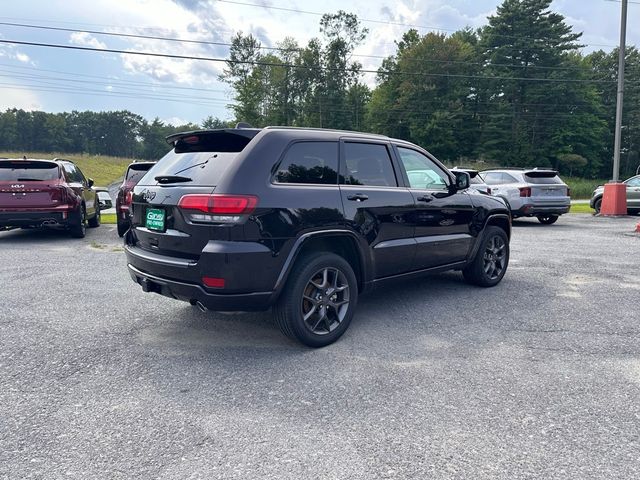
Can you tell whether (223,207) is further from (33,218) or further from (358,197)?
(33,218)

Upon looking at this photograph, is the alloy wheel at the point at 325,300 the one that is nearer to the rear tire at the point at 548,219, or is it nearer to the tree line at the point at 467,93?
the rear tire at the point at 548,219

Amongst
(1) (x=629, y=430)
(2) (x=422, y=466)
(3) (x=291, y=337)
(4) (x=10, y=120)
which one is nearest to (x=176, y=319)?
(3) (x=291, y=337)

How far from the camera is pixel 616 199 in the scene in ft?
52.7

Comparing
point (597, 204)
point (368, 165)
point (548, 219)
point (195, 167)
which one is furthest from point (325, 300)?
point (597, 204)

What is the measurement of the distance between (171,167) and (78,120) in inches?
4287

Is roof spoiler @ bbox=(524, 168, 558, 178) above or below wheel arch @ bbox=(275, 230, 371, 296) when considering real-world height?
above

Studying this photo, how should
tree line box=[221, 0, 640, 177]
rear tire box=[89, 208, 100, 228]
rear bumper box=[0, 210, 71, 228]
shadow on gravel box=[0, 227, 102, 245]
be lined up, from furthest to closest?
tree line box=[221, 0, 640, 177]
rear tire box=[89, 208, 100, 228]
shadow on gravel box=[0, 227, 102, 245]
rear bumper box=[0, 210, 71, 228]

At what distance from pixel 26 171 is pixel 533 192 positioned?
12492 millimetres

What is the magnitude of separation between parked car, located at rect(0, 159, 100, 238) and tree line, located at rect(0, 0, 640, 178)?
43207 mm

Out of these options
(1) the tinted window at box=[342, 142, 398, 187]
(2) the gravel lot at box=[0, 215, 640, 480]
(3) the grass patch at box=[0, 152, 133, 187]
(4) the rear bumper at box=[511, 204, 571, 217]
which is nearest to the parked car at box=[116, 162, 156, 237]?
(2) the gravel lot at box=[0, 215, 640, 480]

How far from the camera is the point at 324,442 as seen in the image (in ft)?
8.34

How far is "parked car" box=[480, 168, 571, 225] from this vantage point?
1316cm

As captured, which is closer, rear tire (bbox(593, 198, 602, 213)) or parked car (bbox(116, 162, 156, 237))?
parked car (bbox(116, 162, 156, 237))

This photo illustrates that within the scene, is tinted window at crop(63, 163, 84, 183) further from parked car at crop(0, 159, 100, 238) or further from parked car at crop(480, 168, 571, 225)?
parked car at crop(480, 168, 571, 225)
